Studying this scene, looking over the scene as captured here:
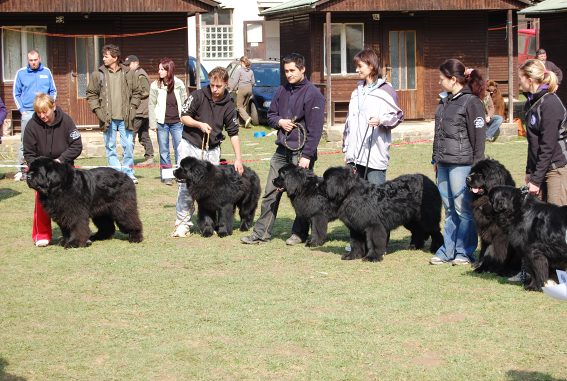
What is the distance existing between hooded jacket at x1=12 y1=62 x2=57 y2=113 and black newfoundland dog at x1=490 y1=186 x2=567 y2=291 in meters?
9.60

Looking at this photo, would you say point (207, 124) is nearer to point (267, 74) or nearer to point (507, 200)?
point (507, 200)

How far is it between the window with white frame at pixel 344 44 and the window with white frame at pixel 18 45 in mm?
7818

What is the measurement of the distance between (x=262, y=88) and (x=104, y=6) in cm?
691

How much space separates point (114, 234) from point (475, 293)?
4.92m

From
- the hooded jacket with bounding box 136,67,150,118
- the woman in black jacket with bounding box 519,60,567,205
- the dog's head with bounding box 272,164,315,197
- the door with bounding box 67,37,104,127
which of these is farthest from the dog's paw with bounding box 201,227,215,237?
the door with bounding box 67,37,104,127

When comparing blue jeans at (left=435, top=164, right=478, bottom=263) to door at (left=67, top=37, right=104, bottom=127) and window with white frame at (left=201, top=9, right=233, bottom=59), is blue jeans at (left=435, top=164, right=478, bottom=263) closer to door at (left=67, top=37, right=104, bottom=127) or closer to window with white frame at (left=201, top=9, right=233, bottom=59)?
door at (left=67, top=37, right=104, bottom=127)

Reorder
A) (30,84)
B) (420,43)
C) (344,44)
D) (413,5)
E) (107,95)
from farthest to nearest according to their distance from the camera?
(420,43) < (344,44) < (413,5) < (30,84) < (107,95)

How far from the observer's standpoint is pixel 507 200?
302 inches

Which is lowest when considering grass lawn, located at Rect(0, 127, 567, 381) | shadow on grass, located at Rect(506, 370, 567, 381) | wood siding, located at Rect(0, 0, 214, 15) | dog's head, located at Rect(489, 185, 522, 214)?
shadow on grass, located at Rect(506, 370, 567, 381)

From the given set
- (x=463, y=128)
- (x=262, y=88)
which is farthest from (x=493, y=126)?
(x=463, y=128)

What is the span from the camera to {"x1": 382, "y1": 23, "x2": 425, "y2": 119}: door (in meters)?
25.1

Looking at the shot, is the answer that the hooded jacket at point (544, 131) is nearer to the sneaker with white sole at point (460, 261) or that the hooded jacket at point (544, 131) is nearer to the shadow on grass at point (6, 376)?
the sneaker with white sole at point (460, 261)

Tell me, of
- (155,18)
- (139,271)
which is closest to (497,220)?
(139,271)

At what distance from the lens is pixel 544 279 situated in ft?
24.4
